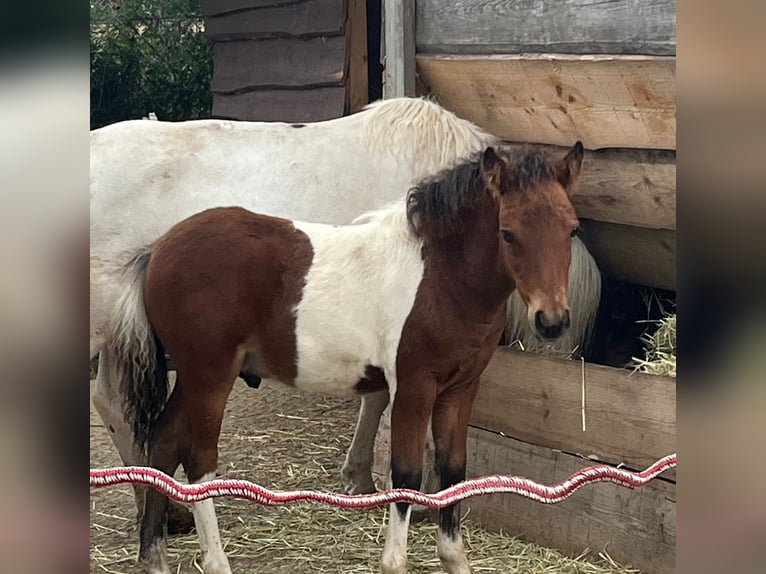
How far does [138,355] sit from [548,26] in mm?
1949

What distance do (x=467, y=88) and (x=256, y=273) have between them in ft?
4.97

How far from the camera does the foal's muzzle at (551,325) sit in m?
2.58

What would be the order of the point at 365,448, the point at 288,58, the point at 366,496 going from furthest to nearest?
the point at 288,58 → the point at 365,448 → the point at 366,496

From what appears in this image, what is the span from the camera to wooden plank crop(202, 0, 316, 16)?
17.6 ft

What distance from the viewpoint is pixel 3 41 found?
0.54 metres

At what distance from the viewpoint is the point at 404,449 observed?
301cm

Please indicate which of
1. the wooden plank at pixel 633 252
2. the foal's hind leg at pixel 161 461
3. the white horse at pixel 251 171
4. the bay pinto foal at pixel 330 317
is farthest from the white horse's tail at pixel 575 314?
the foal's hind leg at pixel 161 461

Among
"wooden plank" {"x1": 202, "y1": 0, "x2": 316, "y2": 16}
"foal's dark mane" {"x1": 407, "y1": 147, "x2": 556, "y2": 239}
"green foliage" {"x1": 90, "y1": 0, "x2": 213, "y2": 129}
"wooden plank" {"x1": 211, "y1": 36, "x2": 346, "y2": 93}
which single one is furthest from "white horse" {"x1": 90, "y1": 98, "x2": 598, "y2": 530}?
"green foliage" {"x1": 90, "y1": 0, "x2": 213, "y2": 129}

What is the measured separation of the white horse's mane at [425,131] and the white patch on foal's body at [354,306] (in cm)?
75

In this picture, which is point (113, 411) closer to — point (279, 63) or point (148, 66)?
point (279, 63)

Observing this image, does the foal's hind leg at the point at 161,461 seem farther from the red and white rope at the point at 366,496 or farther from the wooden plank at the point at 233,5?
the wooden plank at the point at 233,5

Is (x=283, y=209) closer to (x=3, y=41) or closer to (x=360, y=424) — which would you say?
Answer: (x=360, y=424)

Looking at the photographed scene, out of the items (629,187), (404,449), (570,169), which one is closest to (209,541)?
(404,449)

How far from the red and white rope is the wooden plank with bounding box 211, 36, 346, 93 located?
2.89 meters
